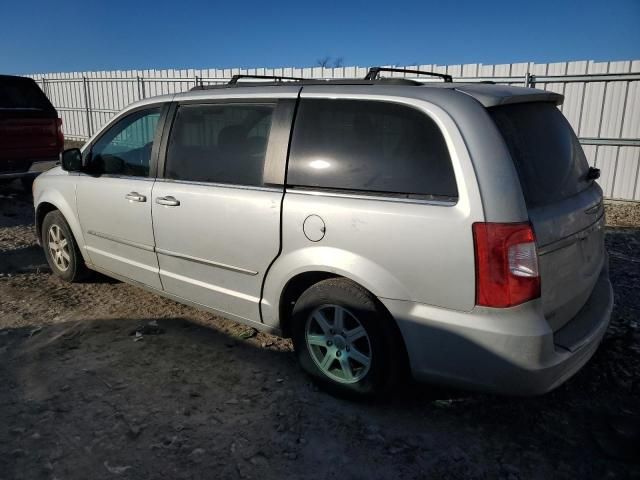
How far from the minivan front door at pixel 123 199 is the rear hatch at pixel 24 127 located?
471cm

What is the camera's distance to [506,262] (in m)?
2.36

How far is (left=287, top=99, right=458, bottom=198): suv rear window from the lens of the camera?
8.50 feet

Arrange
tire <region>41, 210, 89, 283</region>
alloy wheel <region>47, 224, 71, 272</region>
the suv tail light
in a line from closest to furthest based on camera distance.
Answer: the suv tail light → tire <region>41, 210, 89, 283</region> → alloy wheel <region>47, 224, 71, 272</region>

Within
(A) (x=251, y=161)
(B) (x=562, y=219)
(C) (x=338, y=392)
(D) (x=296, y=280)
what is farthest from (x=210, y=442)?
(B) (x=562, y=219)

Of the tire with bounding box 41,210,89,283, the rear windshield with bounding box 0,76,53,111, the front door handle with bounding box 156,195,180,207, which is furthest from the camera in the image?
the rear windshield with bounding box 0,76,53,111

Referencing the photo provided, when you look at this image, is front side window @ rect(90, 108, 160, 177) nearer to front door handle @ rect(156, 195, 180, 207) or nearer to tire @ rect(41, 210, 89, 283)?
front door handle @ rect(156, 195, 180, 207)

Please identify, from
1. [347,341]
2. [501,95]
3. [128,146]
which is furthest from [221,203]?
[501,95]

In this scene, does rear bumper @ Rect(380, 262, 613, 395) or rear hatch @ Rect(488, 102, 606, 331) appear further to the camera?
rear hatch @ Rect(488, 102, 606, 331)

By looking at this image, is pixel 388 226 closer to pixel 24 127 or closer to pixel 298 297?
pixel 298 297

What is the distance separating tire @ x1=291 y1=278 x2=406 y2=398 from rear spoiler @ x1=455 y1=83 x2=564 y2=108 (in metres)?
1.16

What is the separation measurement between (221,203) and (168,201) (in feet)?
1.72

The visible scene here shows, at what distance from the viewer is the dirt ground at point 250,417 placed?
99.7 inches

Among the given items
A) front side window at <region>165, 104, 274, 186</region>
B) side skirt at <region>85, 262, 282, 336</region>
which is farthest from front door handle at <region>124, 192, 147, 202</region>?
side skirt at <region>85, 262, 282, 336</region>

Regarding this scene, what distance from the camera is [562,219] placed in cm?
258
